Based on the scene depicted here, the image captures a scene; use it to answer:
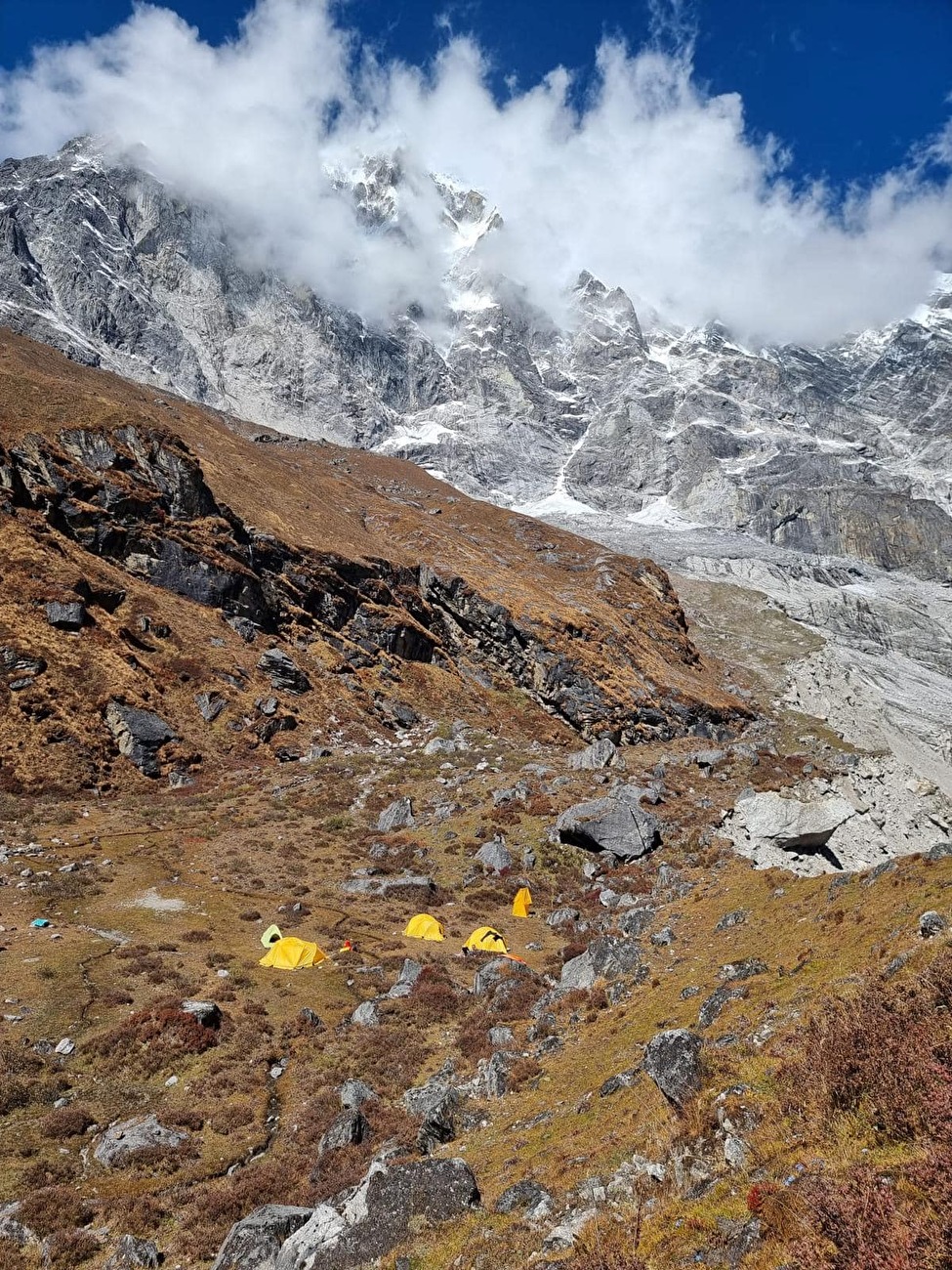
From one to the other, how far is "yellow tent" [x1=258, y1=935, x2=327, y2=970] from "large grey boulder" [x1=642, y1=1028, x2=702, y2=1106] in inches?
530

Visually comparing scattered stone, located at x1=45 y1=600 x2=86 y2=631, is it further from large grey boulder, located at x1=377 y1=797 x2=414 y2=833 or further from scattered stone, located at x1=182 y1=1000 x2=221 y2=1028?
scattered stone, located at x1=182 y1=1000 x2=221 y2=1028

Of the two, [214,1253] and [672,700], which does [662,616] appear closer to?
[672,700]

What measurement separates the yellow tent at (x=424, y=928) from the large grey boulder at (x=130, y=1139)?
454 inches

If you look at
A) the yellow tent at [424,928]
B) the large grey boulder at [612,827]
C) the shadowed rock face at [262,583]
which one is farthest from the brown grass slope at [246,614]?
the large grey boulder at [612,827]

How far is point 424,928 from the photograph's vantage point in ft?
78.5

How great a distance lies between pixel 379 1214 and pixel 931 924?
359 inches

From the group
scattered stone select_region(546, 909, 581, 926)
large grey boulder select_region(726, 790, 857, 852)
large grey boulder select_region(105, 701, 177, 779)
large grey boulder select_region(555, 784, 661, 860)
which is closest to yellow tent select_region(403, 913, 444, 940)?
scattered stone select_region(546, 909, 581, 926)

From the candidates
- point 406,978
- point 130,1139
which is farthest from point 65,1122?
point 406,978

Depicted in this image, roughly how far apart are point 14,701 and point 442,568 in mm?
45670

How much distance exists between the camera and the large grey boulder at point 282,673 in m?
46.6

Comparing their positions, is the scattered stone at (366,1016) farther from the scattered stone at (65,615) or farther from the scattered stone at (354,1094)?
the scattered stone at (65,615)

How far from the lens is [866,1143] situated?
6.77 meters

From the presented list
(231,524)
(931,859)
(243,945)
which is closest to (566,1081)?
(931,859)

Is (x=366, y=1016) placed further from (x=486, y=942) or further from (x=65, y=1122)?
(x=65, y=1122)
